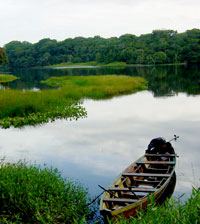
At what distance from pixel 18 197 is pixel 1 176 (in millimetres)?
1467

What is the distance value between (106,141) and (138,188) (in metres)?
9.94

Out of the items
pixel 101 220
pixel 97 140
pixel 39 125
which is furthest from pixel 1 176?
pixel 39 125

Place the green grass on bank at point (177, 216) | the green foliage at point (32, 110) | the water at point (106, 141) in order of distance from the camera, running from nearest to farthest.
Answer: the green grass on bank at point (177, 216), the water at point (106, 141), the green foliage at point (32, 110)

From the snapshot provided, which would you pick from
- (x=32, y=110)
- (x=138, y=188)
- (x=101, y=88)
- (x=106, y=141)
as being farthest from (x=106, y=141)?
(x=101, y=88)

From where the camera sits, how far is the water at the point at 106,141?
A: 50.6 feet

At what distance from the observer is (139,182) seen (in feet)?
41.7

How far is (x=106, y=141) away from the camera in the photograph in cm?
2112

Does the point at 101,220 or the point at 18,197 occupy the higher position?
the point at 18,197

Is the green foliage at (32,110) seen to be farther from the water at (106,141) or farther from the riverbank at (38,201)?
the riverbank at (38,201)

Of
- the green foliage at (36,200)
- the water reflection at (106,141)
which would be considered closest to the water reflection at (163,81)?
the water reflection at (106,141)

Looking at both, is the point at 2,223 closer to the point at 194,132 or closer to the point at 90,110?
the point at 194,132

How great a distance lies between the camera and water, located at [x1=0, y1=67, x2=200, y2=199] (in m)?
15.4

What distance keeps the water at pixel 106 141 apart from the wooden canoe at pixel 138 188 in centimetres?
95

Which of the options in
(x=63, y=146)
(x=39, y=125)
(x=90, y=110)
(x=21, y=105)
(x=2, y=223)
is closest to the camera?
(x=2, y=223)
